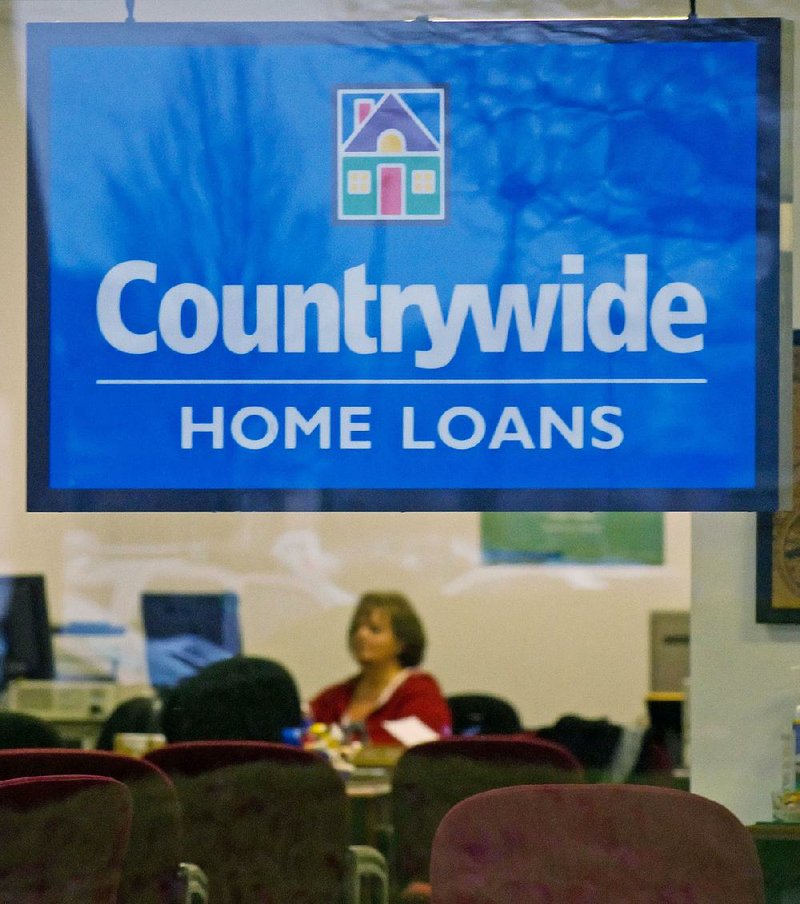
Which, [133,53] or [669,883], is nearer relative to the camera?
[669,883]

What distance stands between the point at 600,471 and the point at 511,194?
61 cm

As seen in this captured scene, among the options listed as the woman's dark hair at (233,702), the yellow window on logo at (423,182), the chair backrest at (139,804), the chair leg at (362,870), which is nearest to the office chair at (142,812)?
the chair backrest at (139,804)

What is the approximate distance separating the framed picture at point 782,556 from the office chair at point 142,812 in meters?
1.40

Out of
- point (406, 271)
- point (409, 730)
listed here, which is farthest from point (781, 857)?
point (406, 271)

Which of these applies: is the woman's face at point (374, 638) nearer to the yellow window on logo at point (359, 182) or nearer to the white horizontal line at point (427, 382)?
the white horizontal line at point (427, 382)

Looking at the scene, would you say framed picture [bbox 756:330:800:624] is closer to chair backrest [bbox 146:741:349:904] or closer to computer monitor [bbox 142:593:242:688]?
chair backrest [bbox 146:741:349:904]

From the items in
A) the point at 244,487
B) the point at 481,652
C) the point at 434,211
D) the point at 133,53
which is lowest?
the point at 481,652

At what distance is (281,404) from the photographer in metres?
3.04

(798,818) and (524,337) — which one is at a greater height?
(524,337)

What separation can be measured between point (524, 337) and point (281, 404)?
52 cm

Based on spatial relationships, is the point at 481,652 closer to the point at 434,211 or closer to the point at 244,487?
the point at 244,487

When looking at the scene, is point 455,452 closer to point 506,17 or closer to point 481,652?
point 481,652

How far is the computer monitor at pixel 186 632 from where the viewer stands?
3.20m

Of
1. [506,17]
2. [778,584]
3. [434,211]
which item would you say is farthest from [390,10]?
[778,584]
